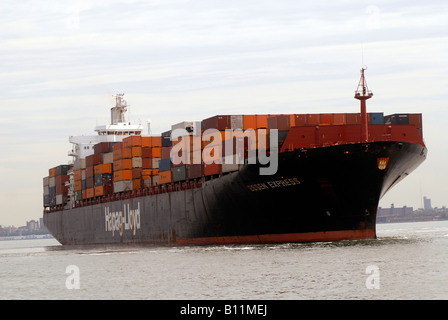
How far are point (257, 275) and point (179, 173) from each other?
26094 millimetres

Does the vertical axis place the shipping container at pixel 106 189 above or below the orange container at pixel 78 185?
below

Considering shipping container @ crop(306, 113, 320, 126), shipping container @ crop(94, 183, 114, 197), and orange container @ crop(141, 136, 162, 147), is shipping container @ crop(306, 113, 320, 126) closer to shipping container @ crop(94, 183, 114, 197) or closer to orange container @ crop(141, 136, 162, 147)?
orange container @ crop(141, 136, 162, 147)

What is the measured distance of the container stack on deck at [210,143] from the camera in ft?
160

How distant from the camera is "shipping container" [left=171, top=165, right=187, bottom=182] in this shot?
58.6m

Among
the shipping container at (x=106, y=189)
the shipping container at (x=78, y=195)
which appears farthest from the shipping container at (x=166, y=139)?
the shipping container at (x=78, y=195)

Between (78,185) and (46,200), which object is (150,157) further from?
(46,200)

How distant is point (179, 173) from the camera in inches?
2336

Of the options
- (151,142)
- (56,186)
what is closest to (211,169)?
(151,142)

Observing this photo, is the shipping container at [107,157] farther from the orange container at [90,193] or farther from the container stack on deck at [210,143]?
the orange container at [90,193]

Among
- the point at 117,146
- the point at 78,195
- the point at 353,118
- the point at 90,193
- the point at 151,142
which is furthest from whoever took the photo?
the point at 78,195

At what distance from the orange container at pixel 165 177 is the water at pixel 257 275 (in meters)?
13.8

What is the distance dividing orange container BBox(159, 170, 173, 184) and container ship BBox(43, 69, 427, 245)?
85 millimetres

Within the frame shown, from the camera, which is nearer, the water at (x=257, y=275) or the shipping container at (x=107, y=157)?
the water at (x=257, y=275)
